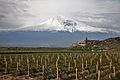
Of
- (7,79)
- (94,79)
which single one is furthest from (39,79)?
(94,79)

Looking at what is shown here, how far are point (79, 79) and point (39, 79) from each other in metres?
4.15

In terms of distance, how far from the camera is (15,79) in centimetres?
3216

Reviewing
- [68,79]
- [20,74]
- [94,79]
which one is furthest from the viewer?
[20,74]

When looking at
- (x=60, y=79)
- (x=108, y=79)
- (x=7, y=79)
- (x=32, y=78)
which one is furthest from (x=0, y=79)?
(x=108, y=79)

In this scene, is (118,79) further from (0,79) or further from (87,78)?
(0,79)

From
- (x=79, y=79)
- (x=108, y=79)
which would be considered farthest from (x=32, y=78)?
(x=108, y=79)

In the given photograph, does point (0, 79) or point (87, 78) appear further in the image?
point (0, 79)

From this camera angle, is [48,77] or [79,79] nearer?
[79,79]

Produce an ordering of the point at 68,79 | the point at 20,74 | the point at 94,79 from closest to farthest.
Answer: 1. the point at 94,79
2. the point at 68,79
3. the point at 20,74

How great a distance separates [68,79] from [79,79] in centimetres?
159

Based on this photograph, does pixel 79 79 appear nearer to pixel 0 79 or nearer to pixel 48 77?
pixel 48 77

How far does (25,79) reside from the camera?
1256 inches

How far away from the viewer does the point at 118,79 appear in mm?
28984

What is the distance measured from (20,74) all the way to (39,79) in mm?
5714
